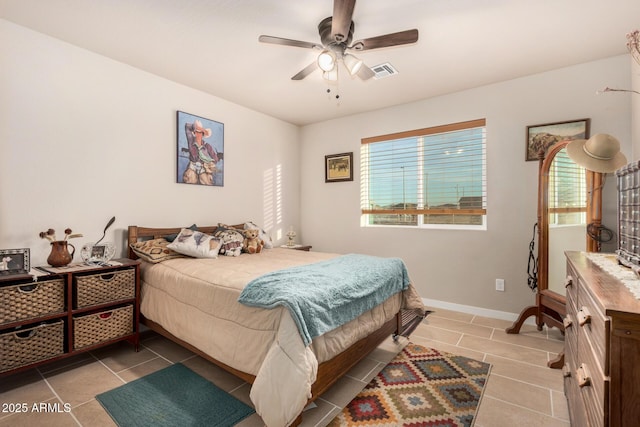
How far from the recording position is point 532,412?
1.80 metres

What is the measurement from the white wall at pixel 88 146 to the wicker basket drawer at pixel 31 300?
45 cm

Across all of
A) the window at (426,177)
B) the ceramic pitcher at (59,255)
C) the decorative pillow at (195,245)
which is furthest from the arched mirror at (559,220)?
the ceramic pitcher at (59,255)

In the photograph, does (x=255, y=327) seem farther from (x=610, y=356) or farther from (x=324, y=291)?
(x=610, y=356)

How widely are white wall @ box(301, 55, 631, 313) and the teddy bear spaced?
4.79ft

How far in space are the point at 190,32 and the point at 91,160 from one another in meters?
1.41

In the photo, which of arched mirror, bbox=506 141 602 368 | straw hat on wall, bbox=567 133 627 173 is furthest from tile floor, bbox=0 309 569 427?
straw hat on wall, bbox=567 133 627 173

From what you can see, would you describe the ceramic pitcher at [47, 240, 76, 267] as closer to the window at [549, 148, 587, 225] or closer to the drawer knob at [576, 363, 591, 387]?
the drawer knob at [576, 363, 591, 387]

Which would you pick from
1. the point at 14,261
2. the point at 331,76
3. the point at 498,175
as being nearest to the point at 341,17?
the point at 331,76

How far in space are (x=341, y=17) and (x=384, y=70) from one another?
1.28 meters

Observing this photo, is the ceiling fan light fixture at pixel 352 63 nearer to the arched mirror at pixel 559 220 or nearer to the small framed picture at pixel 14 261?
the arched mirror at pixel 559 220

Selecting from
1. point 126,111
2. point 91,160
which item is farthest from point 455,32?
point 91,160

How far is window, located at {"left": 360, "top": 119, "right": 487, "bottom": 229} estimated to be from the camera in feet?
11.5

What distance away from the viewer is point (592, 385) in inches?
42.0

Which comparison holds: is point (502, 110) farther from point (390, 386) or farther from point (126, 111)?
point (126, 111)
